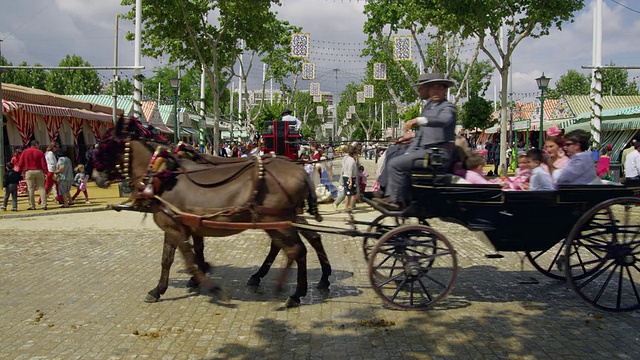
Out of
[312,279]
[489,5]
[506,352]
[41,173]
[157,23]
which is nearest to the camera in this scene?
[506,352]

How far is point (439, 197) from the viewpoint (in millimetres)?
5898

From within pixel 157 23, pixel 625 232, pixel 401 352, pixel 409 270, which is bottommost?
pixel 401 352

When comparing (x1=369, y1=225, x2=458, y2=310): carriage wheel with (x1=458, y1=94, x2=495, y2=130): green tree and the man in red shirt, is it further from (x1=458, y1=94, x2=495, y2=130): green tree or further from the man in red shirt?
(x1=458, y1=94, x2=495, y2=130): green tree

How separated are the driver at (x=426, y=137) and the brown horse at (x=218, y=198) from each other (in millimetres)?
1043

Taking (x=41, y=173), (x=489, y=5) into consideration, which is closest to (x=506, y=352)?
(x=41, y=173)

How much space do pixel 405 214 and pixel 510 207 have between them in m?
1.17

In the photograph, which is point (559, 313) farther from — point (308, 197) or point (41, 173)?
point (41, 173)

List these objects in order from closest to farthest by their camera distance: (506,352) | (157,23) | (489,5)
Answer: (506,352) < (489,5) < (157,23)

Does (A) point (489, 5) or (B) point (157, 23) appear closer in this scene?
(A) point (489, 5)

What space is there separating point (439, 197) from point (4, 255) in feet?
24.9

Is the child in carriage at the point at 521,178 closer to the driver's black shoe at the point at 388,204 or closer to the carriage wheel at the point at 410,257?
the carriage wheel at the point at 410,257

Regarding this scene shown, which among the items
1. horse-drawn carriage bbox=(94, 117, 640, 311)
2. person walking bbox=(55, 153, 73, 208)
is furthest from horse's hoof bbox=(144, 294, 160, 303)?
person walking bbox=(55, 153, 73, 208)

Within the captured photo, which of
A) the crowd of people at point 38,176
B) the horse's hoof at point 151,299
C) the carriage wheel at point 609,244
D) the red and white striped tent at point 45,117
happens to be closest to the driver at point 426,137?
the carriage wheel at point 609,244

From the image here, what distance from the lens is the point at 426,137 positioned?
19.7 feet
